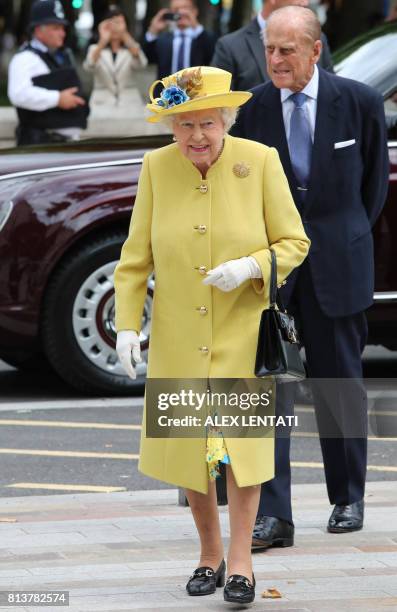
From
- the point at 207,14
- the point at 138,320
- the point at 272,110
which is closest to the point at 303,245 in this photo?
the point at 138,320

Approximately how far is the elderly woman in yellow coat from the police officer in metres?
7.84

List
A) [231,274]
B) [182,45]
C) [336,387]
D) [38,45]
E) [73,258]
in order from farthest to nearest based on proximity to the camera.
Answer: [182,45] → [38,45] → [73,258] → [336,387] → [231,274]

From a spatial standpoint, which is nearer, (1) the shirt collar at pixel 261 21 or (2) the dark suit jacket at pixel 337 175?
(2) the dark suit jacket at pixel 337 175

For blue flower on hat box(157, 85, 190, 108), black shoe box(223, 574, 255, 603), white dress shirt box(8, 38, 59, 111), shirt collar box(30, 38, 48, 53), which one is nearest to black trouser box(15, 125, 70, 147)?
white dress shirt box(8, 38, 59, 111)

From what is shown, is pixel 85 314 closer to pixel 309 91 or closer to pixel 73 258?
pixel 73 258

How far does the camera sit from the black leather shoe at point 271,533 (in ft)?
18.8

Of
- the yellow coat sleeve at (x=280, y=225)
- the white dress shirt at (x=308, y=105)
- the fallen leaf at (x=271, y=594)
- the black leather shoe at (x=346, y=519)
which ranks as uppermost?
the white dress shirt at (x=308, y=105)

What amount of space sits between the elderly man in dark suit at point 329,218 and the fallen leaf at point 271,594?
727 millimetres

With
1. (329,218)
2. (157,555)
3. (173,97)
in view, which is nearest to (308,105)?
(329,218)

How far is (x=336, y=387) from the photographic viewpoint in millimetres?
6105

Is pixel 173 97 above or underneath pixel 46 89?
underneath

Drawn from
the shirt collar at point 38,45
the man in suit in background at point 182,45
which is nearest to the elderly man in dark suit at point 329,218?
the shirt collar at point 38,45

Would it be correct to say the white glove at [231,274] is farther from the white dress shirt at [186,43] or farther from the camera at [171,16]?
the camera at [171,16]

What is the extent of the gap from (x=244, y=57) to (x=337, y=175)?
3.35 metres
